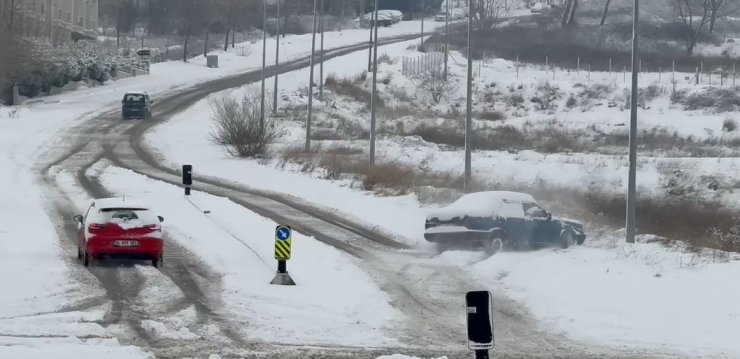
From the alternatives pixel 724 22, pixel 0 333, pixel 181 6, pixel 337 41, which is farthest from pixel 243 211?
pixel 724 22

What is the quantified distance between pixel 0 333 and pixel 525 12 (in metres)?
127

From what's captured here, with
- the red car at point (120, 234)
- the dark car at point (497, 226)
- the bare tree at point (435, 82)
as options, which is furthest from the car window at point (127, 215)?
the bare tree at point (435, 82)

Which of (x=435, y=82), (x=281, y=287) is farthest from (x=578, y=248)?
(x=435, y=82)

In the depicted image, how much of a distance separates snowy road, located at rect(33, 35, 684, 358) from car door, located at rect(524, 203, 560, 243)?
2547mm

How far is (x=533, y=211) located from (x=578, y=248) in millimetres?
1688

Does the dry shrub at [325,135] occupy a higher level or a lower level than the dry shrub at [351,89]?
lower

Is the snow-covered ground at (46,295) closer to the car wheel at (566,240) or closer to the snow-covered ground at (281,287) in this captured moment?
the snow-covered ground at (281,287)

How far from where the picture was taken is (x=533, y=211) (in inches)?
1020

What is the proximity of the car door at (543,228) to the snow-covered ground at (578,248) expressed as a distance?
3.01 ft

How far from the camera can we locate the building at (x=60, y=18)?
8388 centimetres

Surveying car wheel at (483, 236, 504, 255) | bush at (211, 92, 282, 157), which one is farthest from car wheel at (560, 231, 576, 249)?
bush at (211, 92, 282, 157)

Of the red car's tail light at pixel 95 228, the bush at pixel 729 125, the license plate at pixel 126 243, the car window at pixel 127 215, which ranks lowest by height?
the license plate at pixel 126 243

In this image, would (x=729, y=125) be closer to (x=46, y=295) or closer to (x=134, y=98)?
(x=134, y=98)

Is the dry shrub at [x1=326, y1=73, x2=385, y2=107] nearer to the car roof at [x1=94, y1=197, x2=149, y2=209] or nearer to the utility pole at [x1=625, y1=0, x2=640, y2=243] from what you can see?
the utility pole at [x1=625, y1=0, x2=640, y2=243]
